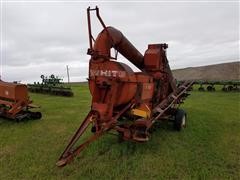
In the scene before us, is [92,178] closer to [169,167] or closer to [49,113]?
[169,167]

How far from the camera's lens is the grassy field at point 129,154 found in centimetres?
443

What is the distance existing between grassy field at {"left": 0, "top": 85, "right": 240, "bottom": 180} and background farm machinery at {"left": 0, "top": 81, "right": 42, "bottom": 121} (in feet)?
1.54

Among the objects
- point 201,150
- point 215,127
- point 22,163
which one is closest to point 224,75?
point 215,127

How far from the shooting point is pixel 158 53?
675cm

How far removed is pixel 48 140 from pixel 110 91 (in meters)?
2.67

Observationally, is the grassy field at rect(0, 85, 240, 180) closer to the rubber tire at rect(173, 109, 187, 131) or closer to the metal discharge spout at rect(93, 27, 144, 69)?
the rubber tire at rect(173, 109, 187, 131)

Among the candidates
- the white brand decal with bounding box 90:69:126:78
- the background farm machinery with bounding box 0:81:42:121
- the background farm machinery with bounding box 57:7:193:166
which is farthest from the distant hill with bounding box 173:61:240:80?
the white brand decal with bounding box 90:69:126:78

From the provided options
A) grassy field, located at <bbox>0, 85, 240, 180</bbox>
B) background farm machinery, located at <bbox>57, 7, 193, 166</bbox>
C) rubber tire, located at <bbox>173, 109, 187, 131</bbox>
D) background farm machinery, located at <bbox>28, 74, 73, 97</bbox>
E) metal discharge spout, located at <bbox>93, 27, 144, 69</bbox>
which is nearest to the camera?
grassy field, located at <bbox>0, 85, 240, 180</bbox>

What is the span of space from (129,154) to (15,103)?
5.11 m

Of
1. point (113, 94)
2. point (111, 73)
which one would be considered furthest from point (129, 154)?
point (111, 73)

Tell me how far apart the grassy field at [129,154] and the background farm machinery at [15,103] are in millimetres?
471

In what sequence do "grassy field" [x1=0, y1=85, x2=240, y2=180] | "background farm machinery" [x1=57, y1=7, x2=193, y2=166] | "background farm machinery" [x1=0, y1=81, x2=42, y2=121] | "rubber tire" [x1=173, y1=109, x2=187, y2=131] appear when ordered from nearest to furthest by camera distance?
"grassy field" [x1=0, y1=85, x2=240, y2=180], "background farm machinery" [x1=57, y1=7, x2=193, y2=166], "rubber tire" [x1=173, y1=109, x2=187, y2=131], "background farm machinery" [x1=0, y1=81, x2=42, y2=121]

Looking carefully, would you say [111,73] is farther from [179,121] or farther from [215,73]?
[215,73]

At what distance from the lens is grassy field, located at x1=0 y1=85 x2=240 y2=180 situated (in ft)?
14.5
